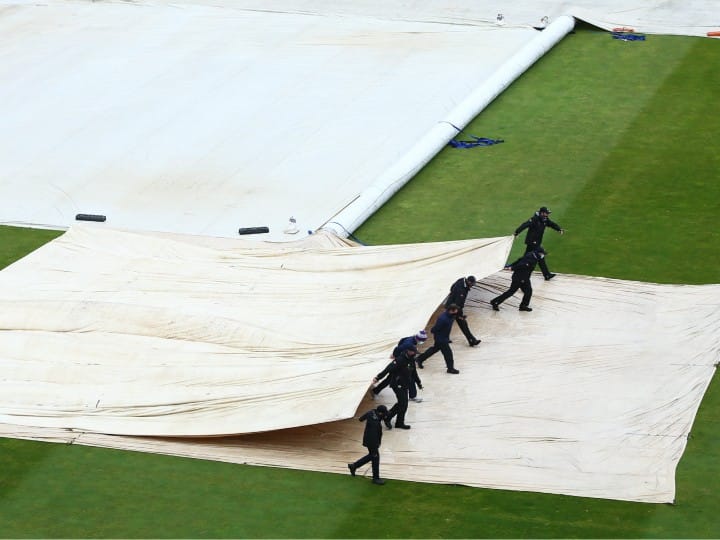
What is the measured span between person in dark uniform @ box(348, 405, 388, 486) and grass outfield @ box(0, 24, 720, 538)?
262 millimetres

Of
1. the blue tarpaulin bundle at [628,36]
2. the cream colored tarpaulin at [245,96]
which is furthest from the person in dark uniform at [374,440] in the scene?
the blue tarpaulin bundle at [628,36]

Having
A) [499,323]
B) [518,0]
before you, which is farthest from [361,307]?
[518,0]

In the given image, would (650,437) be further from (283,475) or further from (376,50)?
(376,50)

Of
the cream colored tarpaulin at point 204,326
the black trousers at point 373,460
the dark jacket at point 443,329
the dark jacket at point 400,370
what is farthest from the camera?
the dark jacket at point 443,329

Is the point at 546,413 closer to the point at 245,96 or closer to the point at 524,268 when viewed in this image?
the point at 524,268

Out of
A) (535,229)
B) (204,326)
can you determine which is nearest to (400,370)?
(204,326)

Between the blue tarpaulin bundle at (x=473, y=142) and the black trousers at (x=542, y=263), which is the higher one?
the black trousers at (x=542, y=263)

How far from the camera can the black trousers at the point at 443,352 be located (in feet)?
79.5

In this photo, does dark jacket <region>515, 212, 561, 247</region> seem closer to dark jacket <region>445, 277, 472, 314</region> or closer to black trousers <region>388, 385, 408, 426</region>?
dark jacket <region>445, 277, 472, 314</region>

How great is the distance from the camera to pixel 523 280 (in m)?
26.3

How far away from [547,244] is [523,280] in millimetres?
4029

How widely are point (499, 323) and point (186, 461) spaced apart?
7.15 metres

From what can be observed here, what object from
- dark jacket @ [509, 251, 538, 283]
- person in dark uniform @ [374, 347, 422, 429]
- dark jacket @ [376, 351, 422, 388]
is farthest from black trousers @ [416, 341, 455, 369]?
dark jacket @ [509, 251, 538, 283]

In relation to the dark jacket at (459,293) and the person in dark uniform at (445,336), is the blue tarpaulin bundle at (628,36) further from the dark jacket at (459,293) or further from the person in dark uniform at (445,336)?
the person in dark uniform at (445,336)
